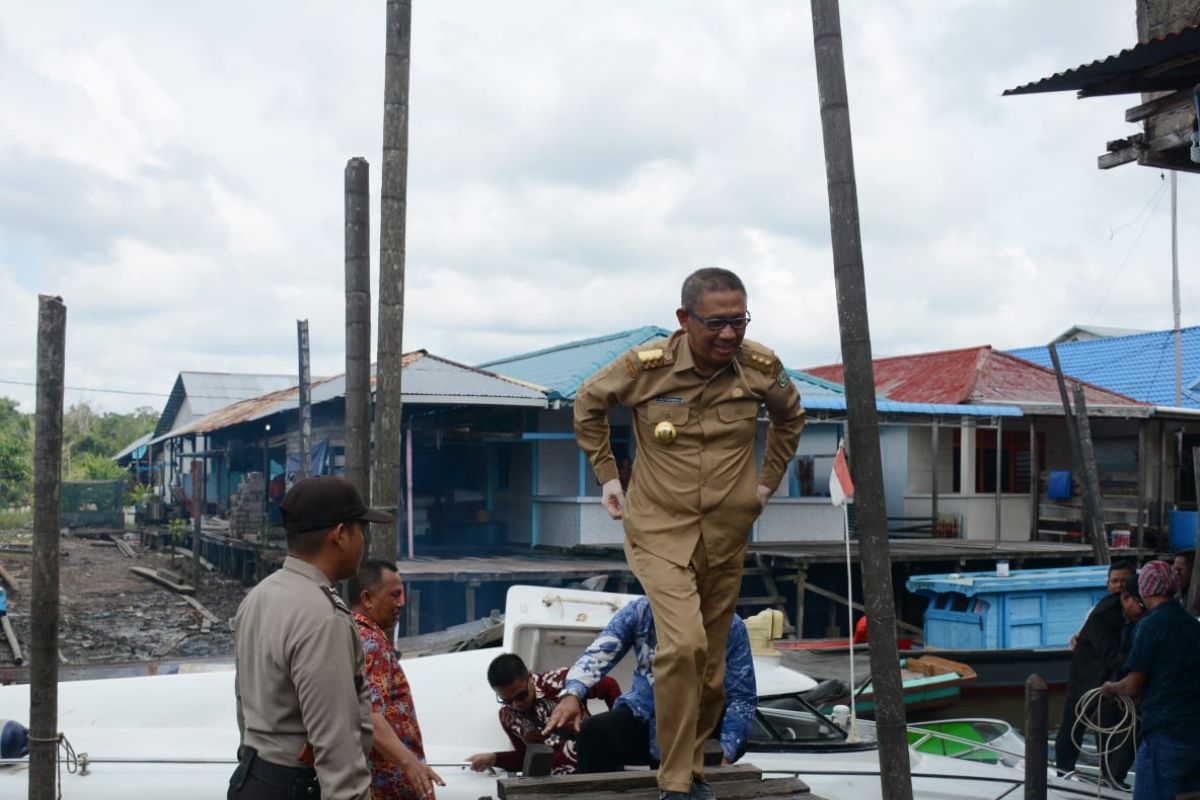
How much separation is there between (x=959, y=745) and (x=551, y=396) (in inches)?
377

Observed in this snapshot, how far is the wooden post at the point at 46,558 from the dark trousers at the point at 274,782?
2.20 metres

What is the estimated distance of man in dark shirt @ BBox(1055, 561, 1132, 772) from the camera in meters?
8.10

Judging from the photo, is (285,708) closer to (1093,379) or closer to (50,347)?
(50,347)

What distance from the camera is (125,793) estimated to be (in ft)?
17.0

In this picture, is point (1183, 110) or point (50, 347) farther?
point (1183, 110)

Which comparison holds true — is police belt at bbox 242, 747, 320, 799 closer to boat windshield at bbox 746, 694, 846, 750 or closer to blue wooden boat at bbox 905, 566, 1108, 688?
boat windshield at bbox 746, 694, 846, 750

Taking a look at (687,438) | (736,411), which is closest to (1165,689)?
(736,411)

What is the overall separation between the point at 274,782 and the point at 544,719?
2326mm

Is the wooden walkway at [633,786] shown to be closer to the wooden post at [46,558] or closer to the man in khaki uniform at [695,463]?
the man in khaki uniform at [695,463]

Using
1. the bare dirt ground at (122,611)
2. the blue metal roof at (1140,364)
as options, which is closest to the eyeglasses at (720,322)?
the bare dirt ground at (122,611)

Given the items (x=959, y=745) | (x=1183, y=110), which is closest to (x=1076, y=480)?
(x=959, y=745)

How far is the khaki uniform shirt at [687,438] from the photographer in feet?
13.9

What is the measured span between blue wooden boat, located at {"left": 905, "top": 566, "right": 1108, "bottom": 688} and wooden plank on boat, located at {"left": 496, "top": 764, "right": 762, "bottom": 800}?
508 inches

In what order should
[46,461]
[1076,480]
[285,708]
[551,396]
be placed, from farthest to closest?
[1076,480] → [551,396] → [46,461] → [285,708]
